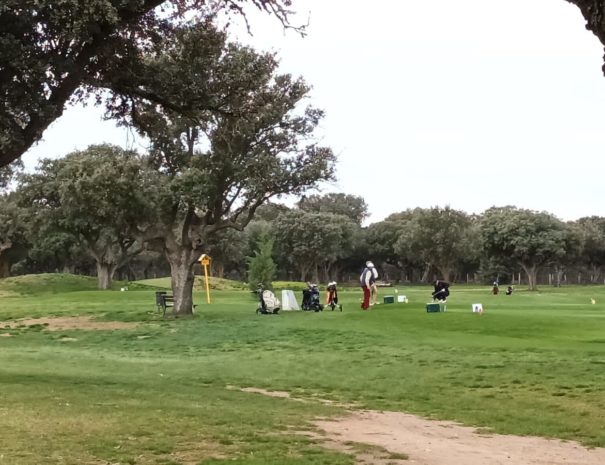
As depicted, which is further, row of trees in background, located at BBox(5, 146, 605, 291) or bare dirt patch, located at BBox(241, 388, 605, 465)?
row of trees in background, located at BBox(5, 146, 605, 291)

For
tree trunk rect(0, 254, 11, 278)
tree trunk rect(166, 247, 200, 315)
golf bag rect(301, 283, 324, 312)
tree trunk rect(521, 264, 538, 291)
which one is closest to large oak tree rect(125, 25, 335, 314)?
tree trunk rect(166, 247, 200, 315)

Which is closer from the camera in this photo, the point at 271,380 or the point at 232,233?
the point at 271,380

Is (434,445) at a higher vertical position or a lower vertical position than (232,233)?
lower

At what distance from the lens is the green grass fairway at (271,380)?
288 inches

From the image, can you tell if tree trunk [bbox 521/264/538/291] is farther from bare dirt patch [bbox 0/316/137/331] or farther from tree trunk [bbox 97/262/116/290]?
bare dirt patch [bbox 0/316/137/331]

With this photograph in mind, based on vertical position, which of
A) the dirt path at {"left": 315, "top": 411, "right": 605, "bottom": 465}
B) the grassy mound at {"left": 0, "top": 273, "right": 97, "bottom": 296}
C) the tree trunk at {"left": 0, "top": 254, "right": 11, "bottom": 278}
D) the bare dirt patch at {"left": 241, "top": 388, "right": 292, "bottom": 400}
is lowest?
the bare dirt patch at {"left": 241, "top": 388, "right": 292, "bottom": 400}

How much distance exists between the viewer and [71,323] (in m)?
29.0

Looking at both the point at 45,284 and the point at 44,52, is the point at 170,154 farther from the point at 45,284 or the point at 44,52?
the point at 45,284

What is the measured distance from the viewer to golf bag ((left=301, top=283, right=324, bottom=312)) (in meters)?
32.3

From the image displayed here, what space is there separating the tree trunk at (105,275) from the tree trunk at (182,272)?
28.5 meters

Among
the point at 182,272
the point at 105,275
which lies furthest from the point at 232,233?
the point at 182,272

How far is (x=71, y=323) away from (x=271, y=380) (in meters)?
17.1

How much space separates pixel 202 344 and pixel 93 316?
1190cm

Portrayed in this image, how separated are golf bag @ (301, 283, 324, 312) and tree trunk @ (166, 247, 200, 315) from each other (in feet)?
18.1
